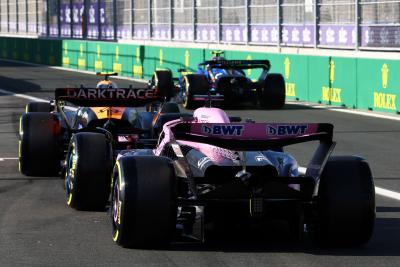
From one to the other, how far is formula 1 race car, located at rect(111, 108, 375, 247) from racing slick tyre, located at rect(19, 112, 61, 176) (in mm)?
4231

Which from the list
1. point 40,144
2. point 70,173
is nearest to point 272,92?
point 40,144

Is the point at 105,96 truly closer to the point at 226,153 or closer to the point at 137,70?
the point at 226,153

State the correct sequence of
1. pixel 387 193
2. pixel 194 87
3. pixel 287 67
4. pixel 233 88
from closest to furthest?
pixel 387 193 < pixel 194 87 < pixel 233 88 < pixel 287 67

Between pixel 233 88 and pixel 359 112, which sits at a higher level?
pixel 233 88

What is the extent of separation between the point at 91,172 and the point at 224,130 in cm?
195

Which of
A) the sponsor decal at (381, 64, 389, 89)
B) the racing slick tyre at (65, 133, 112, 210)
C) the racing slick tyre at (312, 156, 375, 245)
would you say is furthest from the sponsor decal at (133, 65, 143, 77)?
the racing slick tyre at (312, 156, 375, 245)

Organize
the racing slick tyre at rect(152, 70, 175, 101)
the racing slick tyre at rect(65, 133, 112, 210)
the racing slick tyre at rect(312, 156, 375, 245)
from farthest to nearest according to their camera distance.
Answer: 1. the racing slick tyre at rect(152, 70, 175, 101)
2. the racing slick tyre at rect(65, 133, 112, 210)
3. the racing slick tyre at rect(312, 156, 375, 245)

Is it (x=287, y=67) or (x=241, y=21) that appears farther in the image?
(x=241, y=21)

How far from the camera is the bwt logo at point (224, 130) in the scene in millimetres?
8945

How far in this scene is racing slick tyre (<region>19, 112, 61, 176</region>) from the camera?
525 inches

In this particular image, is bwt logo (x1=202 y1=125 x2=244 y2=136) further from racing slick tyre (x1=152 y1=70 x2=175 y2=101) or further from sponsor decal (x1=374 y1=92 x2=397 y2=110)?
racing slick tyre (x1=152 y1=70 x2=175 y2=101)

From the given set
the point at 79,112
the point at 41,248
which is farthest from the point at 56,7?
the point at 41,248

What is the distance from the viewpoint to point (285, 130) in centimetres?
907

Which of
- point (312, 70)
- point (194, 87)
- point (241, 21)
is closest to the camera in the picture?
point (194, 87)
